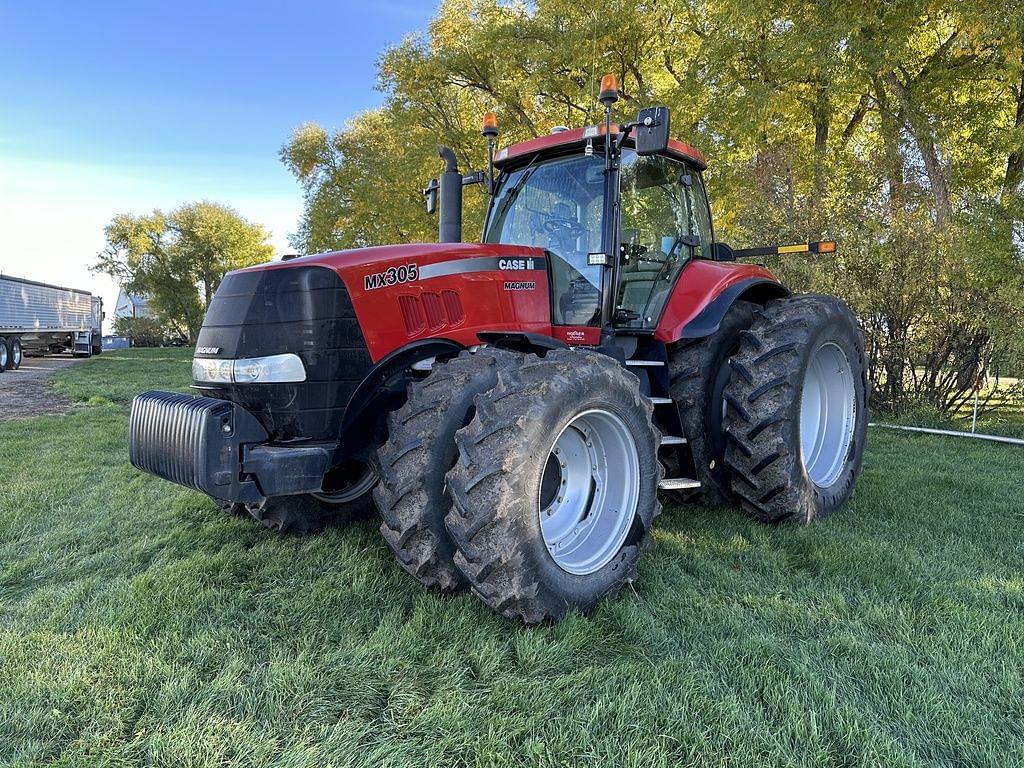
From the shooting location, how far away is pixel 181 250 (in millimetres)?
42938

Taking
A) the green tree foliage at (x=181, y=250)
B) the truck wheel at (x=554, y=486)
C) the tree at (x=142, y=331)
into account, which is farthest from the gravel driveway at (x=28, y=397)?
the tree at (x=142, y=331)

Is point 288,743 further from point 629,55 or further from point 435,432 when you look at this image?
point 629,55

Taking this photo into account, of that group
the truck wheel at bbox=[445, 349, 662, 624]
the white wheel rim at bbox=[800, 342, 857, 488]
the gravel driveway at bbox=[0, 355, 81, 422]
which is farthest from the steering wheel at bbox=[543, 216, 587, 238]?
the gravel driveway at bbox=[0, 355, 81, 422]

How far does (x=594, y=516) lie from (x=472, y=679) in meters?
1.08

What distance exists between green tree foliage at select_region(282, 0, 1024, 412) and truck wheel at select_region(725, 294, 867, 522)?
14.4 feet

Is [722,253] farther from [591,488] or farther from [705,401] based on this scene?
[591,488]

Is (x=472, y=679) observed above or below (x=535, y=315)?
below

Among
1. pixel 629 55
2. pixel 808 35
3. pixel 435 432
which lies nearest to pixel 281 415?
pixel 435 432

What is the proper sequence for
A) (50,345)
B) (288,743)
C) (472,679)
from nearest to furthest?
(288,743) → (472,679) → (50,345)

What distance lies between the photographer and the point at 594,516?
3.17m

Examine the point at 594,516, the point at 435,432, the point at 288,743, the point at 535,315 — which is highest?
the point at 535,315

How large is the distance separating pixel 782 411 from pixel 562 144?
6.69 ft

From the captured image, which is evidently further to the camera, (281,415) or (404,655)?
(281,415)

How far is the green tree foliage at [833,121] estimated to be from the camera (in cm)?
817
